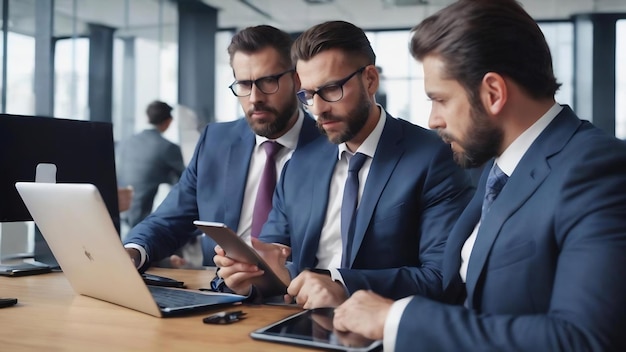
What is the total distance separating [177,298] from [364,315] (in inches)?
23.9

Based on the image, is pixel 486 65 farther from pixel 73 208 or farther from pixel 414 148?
pixel 73 208

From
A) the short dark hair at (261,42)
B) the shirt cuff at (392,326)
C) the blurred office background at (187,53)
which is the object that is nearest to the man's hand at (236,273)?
the shirt cuff at (392,326)

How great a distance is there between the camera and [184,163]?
6.68m

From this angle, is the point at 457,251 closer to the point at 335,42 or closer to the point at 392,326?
the point at 392,326

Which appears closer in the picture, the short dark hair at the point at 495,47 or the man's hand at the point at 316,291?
the short dark hair at the point at 495,47

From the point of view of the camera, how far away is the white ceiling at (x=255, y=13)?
22.5 feet

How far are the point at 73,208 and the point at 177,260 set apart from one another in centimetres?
159

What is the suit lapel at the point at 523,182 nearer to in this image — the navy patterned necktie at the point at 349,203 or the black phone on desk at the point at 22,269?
the navy patterned necktie at the point at 349,203

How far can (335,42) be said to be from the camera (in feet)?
7.47

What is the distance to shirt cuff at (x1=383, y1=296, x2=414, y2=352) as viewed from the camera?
4.31ft

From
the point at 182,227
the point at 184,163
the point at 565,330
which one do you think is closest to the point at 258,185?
the point at 182,227

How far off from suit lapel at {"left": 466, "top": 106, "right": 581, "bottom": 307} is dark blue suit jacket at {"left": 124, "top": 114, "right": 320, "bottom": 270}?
45.6 inches

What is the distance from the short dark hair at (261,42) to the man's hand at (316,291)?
118 cm

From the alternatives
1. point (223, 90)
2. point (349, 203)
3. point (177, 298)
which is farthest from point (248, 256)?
point (223, 90)
